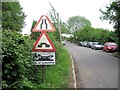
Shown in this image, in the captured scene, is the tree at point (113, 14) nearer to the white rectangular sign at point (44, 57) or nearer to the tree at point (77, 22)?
the white rectangular sign at point (44, 57)

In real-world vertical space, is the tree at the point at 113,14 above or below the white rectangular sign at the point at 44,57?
above

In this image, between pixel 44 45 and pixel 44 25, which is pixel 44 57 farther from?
pixel 44 25

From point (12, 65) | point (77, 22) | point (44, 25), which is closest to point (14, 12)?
point (44, 25)

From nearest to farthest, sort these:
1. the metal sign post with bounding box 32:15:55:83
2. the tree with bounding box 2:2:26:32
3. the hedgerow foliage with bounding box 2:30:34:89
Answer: the hedgerow foliage with bounding box 2:30:34:89 < the metal sign post with bounding box 32:15:55:83 < the tree with bounding box 2:2:26:32

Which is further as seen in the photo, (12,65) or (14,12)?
(14,12)

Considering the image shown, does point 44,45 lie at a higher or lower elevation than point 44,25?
lower

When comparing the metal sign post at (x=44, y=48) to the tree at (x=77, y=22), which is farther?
the tree at (x=77, y=22)

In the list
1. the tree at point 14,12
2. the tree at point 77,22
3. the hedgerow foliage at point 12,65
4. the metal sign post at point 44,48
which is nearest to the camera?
the hedgerow foliage at point 12,65

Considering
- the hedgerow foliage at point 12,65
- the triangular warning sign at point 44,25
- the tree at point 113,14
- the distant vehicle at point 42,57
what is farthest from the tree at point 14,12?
the hedgerow foliage at point 12,65

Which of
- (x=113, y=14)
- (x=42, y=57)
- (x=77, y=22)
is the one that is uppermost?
(x=77, y=22)

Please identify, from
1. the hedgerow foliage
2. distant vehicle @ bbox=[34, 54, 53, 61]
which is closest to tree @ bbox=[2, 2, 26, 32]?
distant vehicle @ bbox=[34, 54, 53, 61]

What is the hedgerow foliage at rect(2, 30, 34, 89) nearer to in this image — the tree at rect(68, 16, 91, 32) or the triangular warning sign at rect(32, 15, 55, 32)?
the triangular warning sign at rect(32, 15, 55, 32)

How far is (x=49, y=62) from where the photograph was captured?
9.13 meters

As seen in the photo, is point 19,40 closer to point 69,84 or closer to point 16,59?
point 16,59
